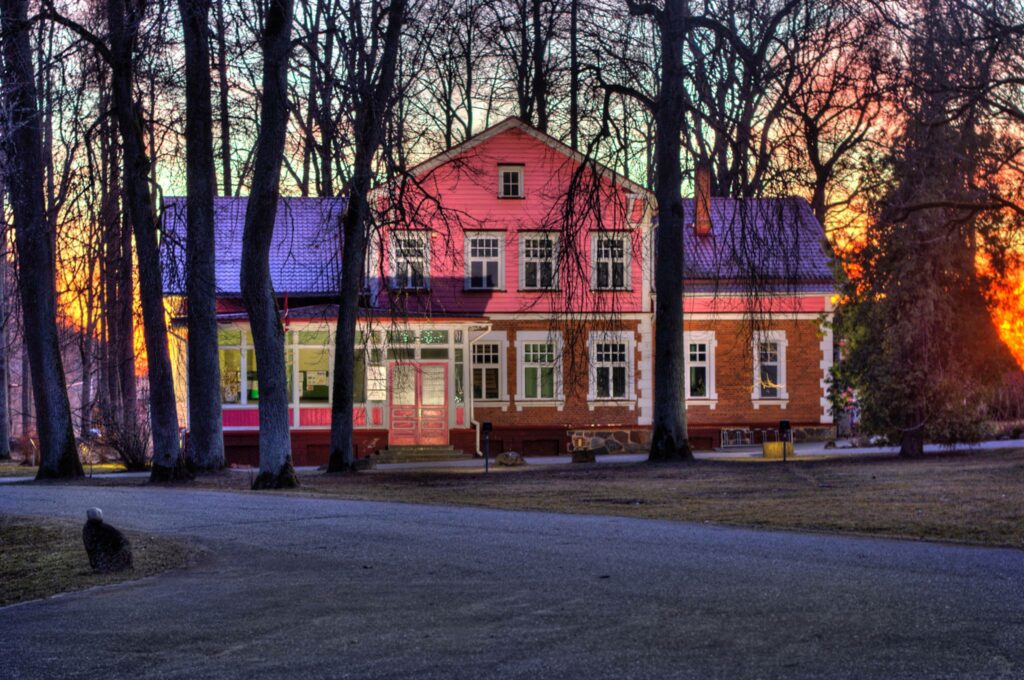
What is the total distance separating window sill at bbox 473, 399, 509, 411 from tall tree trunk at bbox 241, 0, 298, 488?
17867 millimetres

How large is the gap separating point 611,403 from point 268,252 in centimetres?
2150

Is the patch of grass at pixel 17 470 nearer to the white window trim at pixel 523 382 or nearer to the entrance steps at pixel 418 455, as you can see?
the entrance steps at pixel 418 455

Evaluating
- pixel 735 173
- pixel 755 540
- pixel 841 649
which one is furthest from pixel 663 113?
pixel 841 649

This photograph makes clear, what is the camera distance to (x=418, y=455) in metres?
42.0

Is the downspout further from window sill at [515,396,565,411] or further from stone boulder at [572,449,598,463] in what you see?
stone boulder at [572,449,598,463]

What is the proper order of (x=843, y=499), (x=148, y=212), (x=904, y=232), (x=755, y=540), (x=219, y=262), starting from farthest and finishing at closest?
(x=219, y=262)
(x=904, y=232)
(x=148, y=212)
(x=843, y=499)
(x=755, y=540)

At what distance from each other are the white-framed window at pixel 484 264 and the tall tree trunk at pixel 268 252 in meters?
18.2

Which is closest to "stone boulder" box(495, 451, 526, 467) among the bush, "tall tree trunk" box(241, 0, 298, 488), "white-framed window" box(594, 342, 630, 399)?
"white-framed window" box(594, 342, 630, 399)

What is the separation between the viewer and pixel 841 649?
9062 mm

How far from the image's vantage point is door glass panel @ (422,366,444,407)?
43375 millimetres

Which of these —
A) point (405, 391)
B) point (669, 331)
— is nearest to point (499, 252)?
point (405, 391)

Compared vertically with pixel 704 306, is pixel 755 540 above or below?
below

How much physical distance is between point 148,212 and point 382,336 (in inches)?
553

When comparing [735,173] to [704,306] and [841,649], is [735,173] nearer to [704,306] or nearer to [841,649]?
[841,649]
